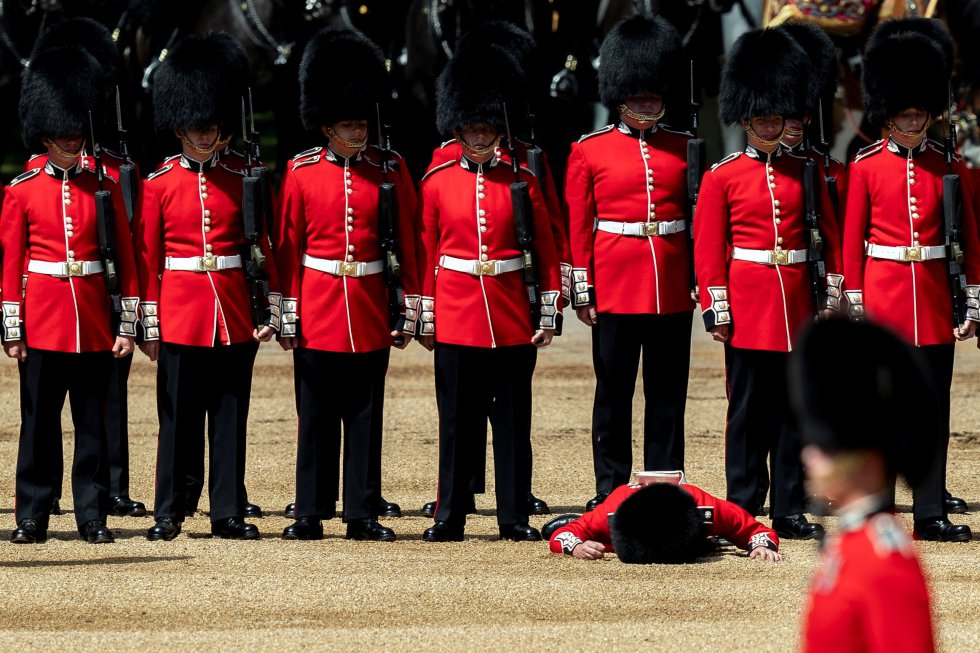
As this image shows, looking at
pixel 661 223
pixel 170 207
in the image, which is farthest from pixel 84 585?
pixel 661 223

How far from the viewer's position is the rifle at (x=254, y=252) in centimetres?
538

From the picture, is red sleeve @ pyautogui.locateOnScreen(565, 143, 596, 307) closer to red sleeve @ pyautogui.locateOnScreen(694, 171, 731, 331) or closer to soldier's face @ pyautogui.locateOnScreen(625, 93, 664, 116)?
soldier's face @ pyautogui.locateOnScreen(625, 93, 664, 116)

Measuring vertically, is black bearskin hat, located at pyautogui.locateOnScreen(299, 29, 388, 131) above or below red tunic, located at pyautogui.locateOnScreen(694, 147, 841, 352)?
above

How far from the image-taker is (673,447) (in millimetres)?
5832

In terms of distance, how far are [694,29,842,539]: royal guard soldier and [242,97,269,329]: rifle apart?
1156mm

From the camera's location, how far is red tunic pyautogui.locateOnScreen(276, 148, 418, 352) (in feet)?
17.7

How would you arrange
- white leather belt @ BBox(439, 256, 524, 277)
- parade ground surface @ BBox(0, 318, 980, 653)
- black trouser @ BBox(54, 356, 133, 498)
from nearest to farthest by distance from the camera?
parade ground surface @ BBox(0, 318, 980, 653) < white leather belt @ BBox(439, 256, 524, 277) < black trouser @ BBox(54, 356, 133, 498)

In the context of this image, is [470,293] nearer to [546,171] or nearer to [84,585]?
[546,171]

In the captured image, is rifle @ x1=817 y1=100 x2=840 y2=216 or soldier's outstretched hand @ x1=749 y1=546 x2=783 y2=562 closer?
soldier's outstretched hand @ x1=749 y1=546 x2=783 y2=562

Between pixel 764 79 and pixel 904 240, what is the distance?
1.97 feet

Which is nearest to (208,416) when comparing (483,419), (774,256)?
(483,419)

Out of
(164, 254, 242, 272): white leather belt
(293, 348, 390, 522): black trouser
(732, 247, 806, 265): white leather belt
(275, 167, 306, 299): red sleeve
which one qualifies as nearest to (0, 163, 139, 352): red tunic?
(164, 254, 242, 272): white leather belt

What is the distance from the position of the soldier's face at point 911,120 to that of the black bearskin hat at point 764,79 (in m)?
0.27

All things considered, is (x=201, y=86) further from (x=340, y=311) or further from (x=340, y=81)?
(x=340, y=311)
